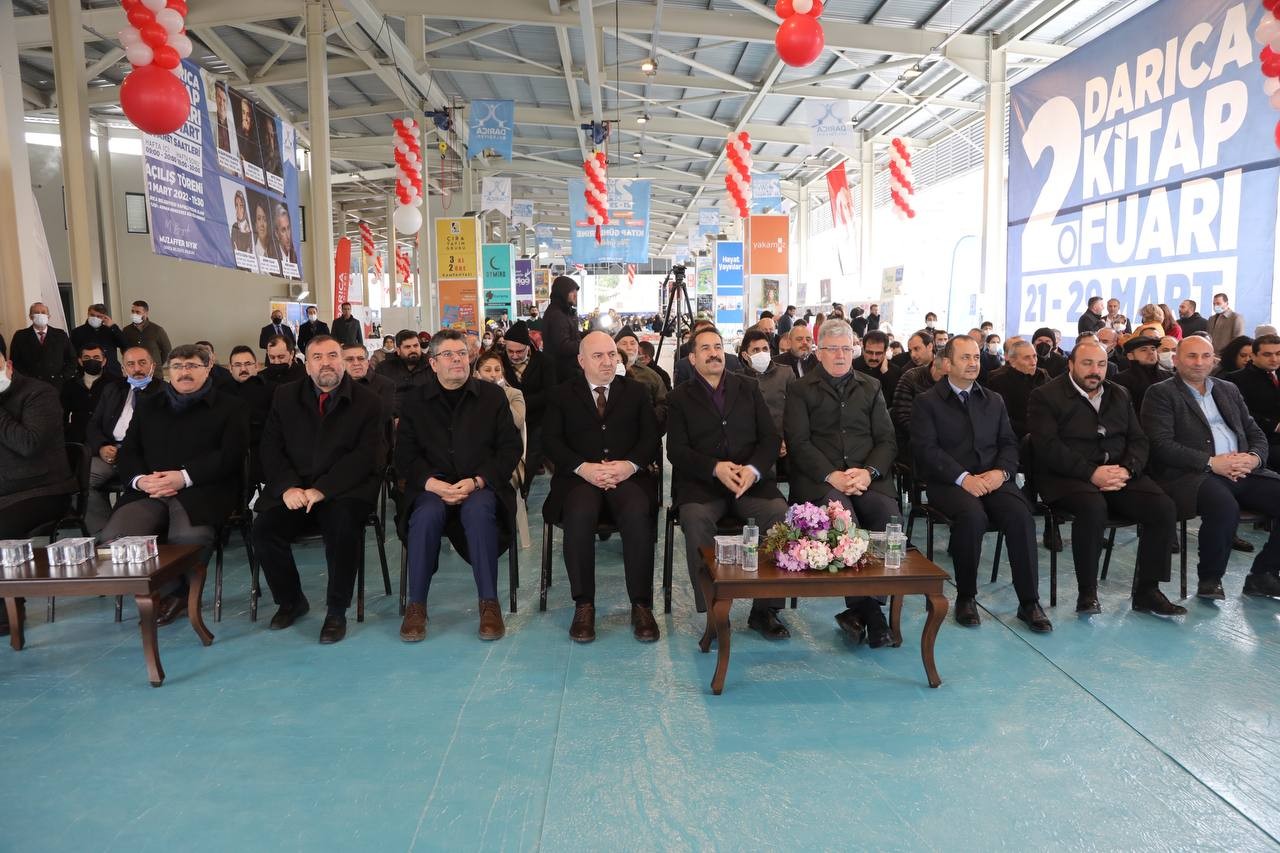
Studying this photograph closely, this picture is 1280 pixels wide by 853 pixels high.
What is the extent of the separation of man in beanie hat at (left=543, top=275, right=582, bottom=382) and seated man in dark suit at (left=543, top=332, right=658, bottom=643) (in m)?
1.57

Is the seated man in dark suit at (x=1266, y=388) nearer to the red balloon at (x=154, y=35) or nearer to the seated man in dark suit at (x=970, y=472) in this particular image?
the seated man in dark suit at (x=970, y=472)

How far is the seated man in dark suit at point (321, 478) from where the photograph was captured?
359 centimetres

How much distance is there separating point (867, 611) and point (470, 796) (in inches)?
74.1

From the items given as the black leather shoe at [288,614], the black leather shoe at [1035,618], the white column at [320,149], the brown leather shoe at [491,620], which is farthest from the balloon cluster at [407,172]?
the black leather shoe at [1035,618]

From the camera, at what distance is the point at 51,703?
2932mm

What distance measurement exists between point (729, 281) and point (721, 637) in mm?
13648

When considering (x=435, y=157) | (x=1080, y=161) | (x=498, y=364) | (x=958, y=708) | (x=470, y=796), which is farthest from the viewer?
(x=435, y=157)

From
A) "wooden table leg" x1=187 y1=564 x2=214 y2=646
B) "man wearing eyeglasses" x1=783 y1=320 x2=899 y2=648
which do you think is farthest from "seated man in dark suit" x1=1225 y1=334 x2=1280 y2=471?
"wooden table leg" x1=187 y1=564 x2=214 y2=646

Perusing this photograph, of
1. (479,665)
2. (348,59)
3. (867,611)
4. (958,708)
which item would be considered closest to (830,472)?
(867,611)

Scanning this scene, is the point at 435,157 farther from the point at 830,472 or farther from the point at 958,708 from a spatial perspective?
the point at 958,708

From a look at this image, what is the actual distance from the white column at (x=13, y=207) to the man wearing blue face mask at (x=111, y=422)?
3604mm

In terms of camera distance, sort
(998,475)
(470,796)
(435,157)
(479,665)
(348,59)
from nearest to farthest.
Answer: (470,796) → (479,665) → (998,475) → (348,59) → (435,157)

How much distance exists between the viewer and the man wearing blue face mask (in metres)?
4.22

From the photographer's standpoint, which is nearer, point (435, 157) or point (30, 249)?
point (30, 249)
